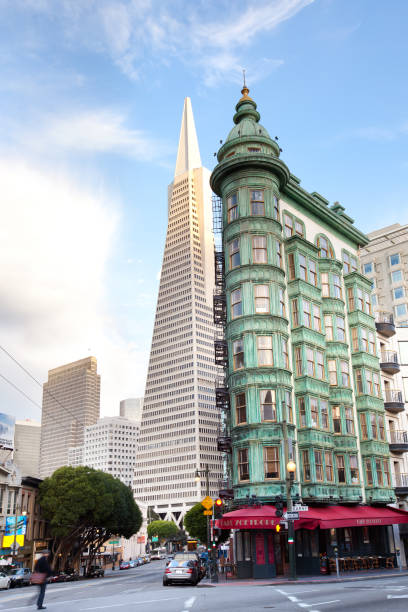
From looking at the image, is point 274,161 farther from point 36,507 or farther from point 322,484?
point 36,507

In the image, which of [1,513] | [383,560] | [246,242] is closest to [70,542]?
[1,513]

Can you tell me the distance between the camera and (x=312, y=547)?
127 ft

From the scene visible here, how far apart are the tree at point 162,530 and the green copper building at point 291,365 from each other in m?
159

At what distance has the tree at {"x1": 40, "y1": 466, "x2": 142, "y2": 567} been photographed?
206 feet

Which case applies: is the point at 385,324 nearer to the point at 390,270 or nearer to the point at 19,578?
the point at 19,578

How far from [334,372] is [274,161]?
1625 cm

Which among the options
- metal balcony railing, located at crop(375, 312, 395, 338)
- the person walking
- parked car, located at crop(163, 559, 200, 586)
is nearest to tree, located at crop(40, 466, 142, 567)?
metal balcony railing, located at crop(375, 312, 395, 338)

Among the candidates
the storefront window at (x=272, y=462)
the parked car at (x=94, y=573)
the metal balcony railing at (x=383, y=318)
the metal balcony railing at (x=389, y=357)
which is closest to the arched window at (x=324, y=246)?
the metal balcony railing at (x=383, y=318)

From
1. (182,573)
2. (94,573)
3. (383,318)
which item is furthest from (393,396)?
(94,573)

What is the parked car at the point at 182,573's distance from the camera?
1201 inches

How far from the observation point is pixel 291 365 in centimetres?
4194

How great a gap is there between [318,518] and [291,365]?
1043cm

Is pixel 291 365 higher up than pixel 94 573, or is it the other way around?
pixel 291 365

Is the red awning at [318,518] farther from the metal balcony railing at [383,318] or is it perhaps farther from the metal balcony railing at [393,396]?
the metal balcony railing at [383,318]
